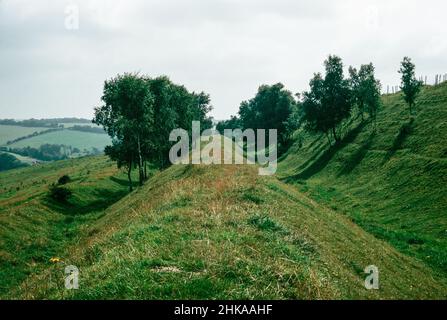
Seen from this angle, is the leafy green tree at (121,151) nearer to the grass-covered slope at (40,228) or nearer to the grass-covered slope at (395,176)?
the grass-covered slope at (40,228)

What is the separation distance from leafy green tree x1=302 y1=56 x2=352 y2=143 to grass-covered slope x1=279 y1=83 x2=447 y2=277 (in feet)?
15.6

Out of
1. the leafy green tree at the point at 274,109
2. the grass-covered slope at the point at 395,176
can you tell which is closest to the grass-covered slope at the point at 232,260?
the grass-covered slope at the point at 395,176

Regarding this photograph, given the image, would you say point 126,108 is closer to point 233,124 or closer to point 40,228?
point 40,228

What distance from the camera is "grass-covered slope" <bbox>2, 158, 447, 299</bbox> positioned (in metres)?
9.43

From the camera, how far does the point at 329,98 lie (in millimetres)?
67688

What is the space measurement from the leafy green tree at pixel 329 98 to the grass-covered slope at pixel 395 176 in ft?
15.6

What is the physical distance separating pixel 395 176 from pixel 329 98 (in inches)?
1187

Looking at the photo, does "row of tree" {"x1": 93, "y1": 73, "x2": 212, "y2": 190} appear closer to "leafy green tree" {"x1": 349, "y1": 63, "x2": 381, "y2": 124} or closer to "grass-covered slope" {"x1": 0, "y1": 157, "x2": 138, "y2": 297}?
"grass-covered slope" {"x1": 0, "y1": 157, "x2": 138, "y2": 297}

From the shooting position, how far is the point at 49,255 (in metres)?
27.8

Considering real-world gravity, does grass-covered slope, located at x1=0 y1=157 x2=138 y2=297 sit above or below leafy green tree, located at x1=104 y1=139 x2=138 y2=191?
below

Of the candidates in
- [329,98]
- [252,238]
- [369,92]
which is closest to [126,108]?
[329,98]

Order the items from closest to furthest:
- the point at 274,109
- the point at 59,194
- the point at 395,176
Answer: the point at 395,176, the point at 59,194, the point at 274,109

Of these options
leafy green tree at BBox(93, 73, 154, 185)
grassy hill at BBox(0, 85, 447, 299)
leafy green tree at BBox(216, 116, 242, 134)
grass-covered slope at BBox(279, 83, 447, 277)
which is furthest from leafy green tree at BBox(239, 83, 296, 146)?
grassy hill at BBox(0, 85, 447, 299)
